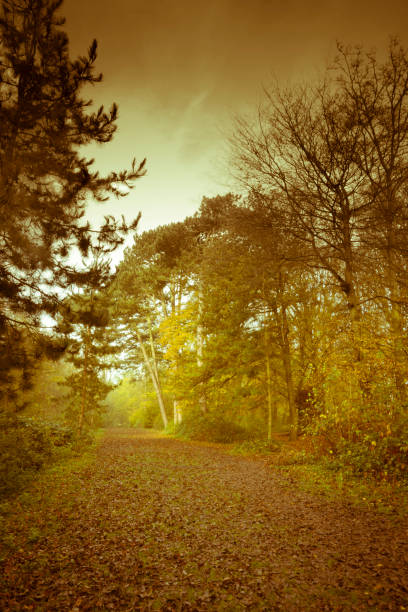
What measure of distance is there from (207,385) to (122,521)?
34.6 feet

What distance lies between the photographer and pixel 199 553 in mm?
4293

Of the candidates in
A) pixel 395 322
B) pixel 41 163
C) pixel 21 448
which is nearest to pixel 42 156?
pixel 41 163

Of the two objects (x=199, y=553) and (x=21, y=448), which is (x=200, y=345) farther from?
(x=199, y=553)

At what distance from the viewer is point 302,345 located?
16125 mm

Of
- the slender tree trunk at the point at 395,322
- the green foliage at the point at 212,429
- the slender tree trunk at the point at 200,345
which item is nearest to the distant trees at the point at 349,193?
the slender tree trunk at the point at 395,322

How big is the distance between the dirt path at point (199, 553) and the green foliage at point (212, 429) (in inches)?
331

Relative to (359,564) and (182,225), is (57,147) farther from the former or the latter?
(182,225)

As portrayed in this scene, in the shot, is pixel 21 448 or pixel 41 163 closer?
pixel 41 163

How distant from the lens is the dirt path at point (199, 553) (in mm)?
3303

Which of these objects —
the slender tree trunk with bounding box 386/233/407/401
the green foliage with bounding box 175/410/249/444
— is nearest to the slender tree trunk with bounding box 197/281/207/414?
the green foliage with bounding box 175/410/249/444

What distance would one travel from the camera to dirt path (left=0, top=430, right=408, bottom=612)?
330 centimetres

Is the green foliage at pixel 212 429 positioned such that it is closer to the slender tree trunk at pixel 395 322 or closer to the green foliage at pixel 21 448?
the green foliage at pixel 21 448

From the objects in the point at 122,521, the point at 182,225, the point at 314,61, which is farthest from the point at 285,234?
the point at 182,225

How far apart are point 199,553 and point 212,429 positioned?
12.2m
